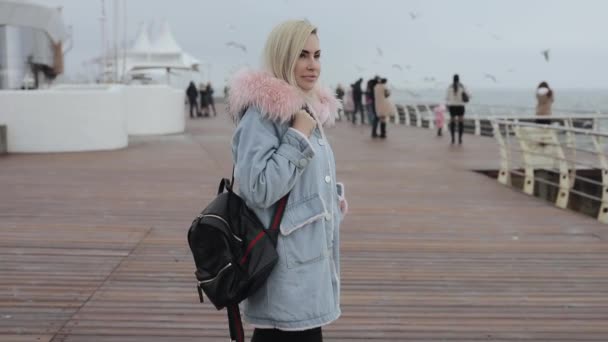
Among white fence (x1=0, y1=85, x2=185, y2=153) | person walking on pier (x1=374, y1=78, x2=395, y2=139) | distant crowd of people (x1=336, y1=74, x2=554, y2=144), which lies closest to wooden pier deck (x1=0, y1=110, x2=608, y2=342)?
white fence (x1=0, y1=85, x2=185, y2=153)

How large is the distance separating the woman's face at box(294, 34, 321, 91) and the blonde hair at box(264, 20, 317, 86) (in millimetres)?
19

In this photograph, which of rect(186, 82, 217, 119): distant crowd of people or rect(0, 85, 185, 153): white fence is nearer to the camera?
rect(0, 85, 185, 153): white fence

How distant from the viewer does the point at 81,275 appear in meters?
4.81

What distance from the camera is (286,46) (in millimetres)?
2322

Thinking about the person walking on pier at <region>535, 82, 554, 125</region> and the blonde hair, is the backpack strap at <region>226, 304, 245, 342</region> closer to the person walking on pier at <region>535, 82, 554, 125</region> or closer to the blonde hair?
the blonde hair

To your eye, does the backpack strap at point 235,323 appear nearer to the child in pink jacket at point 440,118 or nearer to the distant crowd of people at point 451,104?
the distant crowd of people at point 451,104

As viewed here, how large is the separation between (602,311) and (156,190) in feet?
18.0

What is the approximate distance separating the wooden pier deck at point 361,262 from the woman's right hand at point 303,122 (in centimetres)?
165

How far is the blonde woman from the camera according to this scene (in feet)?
7.45

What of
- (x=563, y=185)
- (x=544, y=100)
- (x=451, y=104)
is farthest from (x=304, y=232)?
(x=451, y=104)

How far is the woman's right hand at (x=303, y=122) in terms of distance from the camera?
234 cm

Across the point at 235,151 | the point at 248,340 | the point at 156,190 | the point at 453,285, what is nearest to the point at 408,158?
the point at 156,190

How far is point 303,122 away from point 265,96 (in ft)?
0.46

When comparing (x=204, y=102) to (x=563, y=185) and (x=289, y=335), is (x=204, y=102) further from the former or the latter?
(x=289, y=335)
